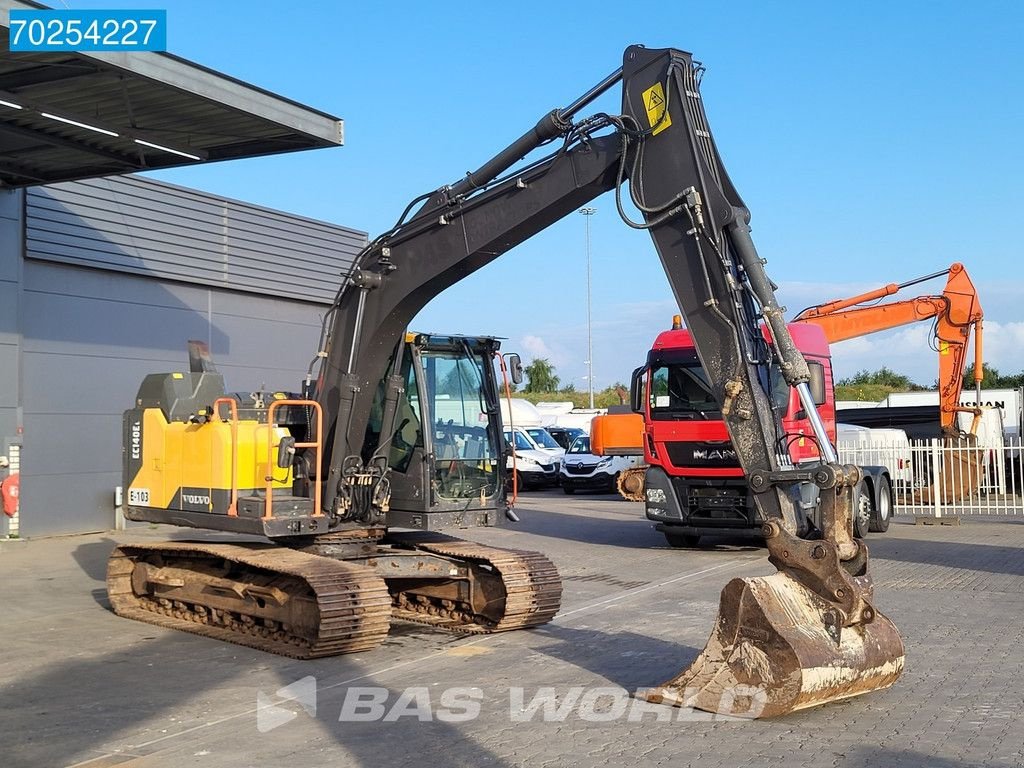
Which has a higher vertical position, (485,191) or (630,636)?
(485,191)

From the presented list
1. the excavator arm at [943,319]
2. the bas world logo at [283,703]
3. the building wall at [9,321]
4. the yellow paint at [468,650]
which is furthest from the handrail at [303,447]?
the excavator arm at [943,319]

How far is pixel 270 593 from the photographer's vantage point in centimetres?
977

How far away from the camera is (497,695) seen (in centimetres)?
778

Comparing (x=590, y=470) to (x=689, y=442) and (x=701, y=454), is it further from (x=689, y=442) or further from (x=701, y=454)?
(x=701, y=454)

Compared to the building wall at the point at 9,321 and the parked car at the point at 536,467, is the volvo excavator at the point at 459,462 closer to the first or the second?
the building wall at the point at 9,321

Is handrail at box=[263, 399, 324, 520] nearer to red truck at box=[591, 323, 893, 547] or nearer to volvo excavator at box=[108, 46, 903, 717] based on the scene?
volvo excavator at box=[108, 46, 903, 717]

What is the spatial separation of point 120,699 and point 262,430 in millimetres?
3235

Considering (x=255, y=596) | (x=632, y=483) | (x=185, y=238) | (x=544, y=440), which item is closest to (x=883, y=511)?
(x=632, y=483)

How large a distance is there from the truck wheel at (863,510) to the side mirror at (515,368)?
873 centimetres

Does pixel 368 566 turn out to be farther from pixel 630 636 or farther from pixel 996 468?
pixel 996 468

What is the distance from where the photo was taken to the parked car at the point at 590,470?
29109mm

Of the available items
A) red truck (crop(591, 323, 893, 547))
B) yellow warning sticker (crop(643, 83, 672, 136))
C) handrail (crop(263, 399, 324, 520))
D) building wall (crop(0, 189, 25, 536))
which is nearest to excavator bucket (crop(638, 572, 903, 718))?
yellow warning sticker (crop(643, 83, 672, 136))

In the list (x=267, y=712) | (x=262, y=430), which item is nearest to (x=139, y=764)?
(x=267, y=712)

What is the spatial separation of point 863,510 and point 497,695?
12.0 meters
